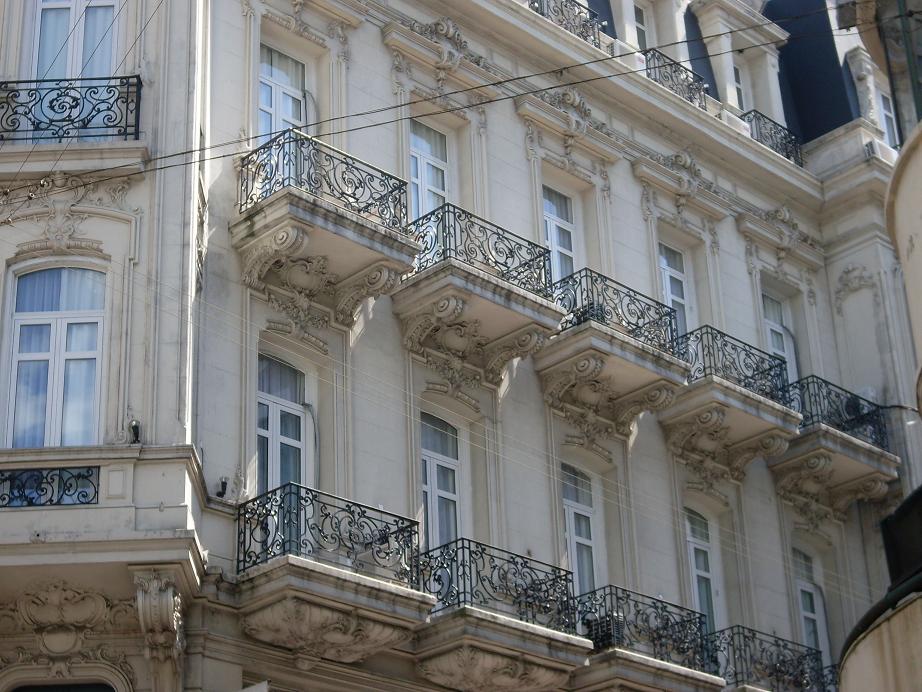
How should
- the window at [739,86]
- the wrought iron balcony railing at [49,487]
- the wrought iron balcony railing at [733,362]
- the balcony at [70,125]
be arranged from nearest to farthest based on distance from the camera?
the wrought iron balcony railing at [49,487] < the balcony at [70,125] < the wrought iron balcony railing at [733,362] < the window at [739,86]

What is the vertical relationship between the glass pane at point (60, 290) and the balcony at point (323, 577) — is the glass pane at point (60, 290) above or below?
above

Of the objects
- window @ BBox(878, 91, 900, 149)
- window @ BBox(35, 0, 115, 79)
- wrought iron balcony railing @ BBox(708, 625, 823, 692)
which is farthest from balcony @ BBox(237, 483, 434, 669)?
window @ BBox(878, 91, 900, 149)

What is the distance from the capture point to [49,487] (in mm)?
16828

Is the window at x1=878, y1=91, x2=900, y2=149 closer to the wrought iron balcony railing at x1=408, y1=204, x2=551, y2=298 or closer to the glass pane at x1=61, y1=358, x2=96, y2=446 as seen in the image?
the wrought iron balcony railing at x1=408, y1=204, x2=551, y2=298

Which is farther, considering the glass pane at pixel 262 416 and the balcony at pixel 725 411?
the balcony at pixel 725 411

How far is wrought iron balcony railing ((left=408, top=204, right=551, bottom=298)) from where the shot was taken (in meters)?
21.0

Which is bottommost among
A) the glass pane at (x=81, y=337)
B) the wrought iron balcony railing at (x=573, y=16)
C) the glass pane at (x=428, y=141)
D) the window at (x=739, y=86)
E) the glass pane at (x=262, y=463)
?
the glass pane at (x=262, y=463)

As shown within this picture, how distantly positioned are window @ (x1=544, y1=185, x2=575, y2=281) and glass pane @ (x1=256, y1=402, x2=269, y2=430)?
5456mm

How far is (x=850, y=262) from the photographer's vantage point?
2802 centimetres

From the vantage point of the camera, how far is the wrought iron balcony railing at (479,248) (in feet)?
68.8

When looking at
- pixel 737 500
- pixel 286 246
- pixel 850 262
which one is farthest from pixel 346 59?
pixel 850 262

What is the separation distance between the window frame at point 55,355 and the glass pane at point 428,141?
5552 mm

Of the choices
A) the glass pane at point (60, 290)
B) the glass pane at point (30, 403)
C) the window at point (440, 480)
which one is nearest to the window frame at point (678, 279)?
the window at point (440, 480)

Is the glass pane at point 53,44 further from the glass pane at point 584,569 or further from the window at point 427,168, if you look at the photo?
the glass pane at point 584,569
